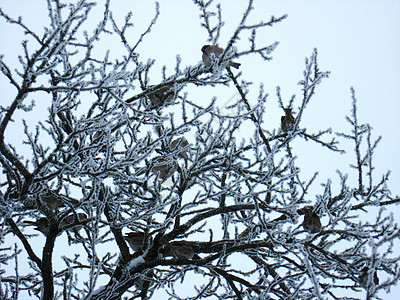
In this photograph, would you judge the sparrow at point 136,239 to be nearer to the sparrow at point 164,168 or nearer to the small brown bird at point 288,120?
the sparrow at point 164,168

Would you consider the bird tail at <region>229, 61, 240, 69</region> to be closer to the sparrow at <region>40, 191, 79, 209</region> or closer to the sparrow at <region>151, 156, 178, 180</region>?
the sparrow at <region>151, 156, 178, 180</region>

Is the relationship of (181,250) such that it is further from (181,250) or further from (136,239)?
(136,239)

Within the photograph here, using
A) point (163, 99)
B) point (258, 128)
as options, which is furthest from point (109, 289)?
point (258, 128)

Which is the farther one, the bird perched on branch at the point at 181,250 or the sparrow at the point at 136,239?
the sparrow at the point at 136,239

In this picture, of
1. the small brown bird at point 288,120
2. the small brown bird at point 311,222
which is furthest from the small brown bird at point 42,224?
the small brown bird at point 288,120

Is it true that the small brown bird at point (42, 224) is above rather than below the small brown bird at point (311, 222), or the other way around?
above

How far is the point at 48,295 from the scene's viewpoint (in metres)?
3.57

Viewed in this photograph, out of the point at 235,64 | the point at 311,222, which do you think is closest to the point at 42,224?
the point at 235,64

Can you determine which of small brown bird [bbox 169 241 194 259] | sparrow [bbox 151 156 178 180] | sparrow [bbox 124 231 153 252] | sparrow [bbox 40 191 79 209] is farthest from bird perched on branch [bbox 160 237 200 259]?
sparrow [bbox 40 191 79 209]

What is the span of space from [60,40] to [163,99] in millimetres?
1330

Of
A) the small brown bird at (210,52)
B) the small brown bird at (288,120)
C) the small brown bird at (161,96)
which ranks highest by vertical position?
the small brown bird at (210,52)

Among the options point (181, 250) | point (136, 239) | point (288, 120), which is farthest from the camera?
point (288, 120)

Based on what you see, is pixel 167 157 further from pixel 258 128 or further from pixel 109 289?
Answer: pixel 109 289

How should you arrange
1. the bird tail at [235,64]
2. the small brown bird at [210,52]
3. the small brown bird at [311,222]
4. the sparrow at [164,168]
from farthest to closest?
the sparrow at [164,168] < the bird tail at [235,64] < the small brown bird at [210,52] < the small brown bird at [311,222]
